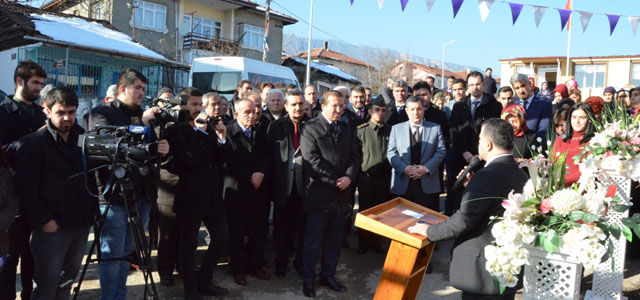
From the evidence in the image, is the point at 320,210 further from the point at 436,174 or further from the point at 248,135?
the point at 436,174

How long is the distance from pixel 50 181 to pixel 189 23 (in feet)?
81.4

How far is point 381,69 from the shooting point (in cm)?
3778

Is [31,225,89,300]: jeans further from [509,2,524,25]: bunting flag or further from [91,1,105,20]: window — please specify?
[91,1,105,20]: window

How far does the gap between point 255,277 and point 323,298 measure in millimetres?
810

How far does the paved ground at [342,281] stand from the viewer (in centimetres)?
435

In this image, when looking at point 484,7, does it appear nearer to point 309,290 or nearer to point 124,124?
point 309,290

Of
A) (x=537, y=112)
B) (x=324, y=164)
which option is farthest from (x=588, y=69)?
(x=324, y=164)

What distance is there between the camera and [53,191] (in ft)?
10.2

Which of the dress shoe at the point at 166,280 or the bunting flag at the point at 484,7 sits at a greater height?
the bunting flag at the point at 484,7

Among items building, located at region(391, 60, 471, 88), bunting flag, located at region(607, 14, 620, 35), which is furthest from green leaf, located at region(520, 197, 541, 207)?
building, located at region(391, 60, 471, 88)

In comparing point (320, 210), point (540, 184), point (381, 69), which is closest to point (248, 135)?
point (320, 210)

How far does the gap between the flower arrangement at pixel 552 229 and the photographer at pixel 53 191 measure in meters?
2.64

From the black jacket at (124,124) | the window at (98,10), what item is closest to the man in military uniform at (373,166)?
the black jacket at (124,124)

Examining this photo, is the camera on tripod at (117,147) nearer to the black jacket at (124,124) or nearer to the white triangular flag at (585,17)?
the black jacket at (124,124)
